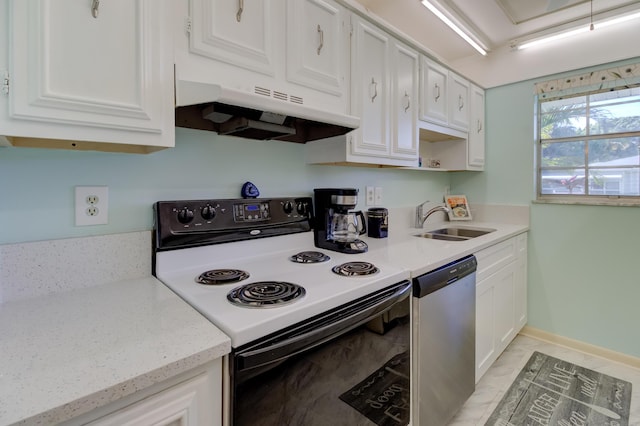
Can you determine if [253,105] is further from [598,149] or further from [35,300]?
[598,149]

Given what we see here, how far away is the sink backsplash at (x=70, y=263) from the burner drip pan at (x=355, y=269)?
0.74m

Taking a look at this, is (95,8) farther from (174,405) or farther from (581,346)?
(581,346)

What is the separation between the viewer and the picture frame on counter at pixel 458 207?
9.35 feet

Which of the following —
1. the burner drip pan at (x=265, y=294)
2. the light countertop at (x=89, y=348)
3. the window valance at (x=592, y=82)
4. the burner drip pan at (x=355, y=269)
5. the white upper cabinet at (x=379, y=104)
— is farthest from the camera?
the window valance at (x=592, y=82)

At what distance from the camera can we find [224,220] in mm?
1330

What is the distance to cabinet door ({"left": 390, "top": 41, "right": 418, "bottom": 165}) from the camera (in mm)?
1822

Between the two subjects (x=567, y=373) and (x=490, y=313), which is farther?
(x=567, y=373)

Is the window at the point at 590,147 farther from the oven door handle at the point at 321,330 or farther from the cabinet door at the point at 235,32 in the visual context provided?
the cabinet door at the point at 235,32

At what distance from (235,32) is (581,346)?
3.13m

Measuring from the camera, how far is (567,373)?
2055mm

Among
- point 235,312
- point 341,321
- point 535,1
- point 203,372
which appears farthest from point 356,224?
point 535,1

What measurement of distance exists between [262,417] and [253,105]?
0.90m

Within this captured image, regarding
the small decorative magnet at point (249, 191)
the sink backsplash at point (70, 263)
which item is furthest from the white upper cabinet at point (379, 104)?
the sink backsplash at point (70, 263)

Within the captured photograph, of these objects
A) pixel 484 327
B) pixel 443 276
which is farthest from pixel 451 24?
pixel 484 327
